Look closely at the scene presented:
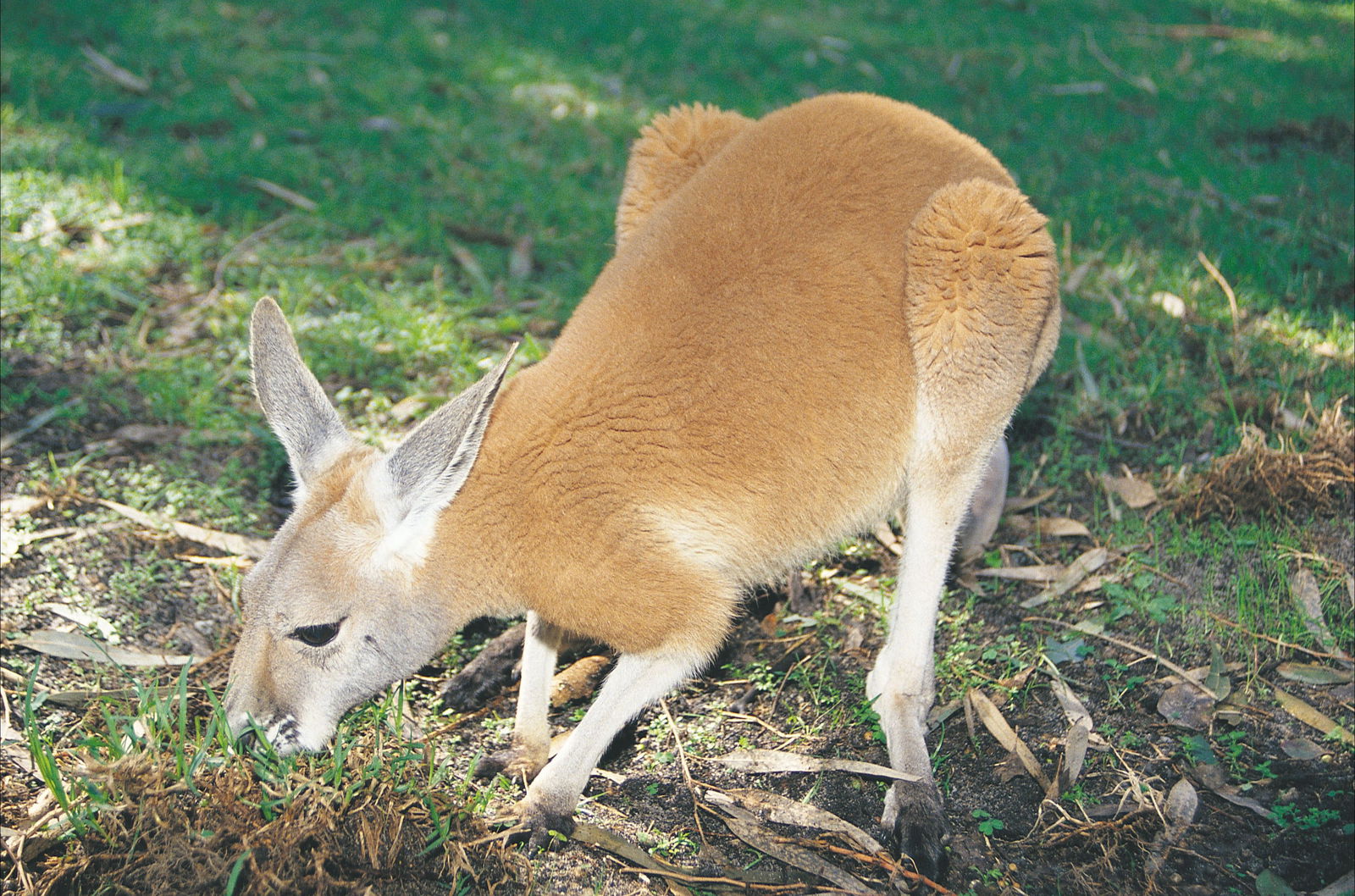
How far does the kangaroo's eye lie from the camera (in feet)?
8.10

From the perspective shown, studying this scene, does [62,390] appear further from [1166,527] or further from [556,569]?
[1166,527]

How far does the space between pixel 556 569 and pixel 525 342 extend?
1730mm

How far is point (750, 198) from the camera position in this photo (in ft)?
9.16

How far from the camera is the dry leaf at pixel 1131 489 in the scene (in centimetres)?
350

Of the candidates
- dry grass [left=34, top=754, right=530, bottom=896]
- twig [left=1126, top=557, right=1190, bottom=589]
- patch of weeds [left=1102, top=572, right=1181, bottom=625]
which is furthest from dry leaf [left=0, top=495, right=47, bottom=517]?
twig [left=1126, top=557, right=1190, bottom=589]

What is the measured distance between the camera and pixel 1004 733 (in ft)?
9.22

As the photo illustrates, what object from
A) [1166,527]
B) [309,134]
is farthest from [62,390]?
[1166,527]

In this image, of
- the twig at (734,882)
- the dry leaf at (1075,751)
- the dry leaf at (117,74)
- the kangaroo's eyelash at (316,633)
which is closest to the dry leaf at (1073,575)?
the dry leaf at (1075,751)

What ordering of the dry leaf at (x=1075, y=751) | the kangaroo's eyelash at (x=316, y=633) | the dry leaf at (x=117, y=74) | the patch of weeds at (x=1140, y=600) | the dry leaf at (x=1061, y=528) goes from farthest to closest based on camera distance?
the dry leaf at (x=117, y=74) → the dry leaf at (x=1061, y=528) → the patch of weeds at (x=1140, y=600) → the dry leaf at (x=1075, y=751) → the kangaroo's eyelash at (x=316, y=633)

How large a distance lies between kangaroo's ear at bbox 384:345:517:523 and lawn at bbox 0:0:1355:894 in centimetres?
59

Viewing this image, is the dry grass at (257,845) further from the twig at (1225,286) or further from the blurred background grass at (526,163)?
the twig at (1225,286)

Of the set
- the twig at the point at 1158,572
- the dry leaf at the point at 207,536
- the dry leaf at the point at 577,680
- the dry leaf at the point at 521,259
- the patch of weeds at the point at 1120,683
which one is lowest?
the dry leaf at the point at 577,680

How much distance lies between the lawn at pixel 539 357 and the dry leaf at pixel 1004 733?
0.05 feet

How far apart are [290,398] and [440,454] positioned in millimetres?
489
